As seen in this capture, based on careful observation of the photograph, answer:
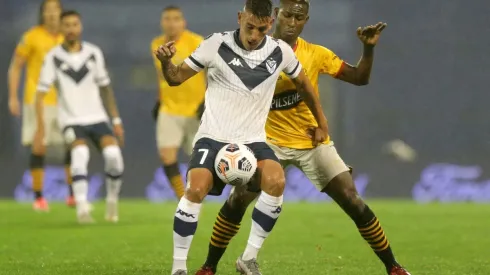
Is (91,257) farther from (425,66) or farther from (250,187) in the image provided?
(425,66)

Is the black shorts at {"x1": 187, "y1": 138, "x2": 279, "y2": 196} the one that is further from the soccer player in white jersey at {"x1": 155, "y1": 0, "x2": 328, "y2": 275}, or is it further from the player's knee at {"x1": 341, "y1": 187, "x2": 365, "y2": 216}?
the player's knee at {"x1": 341, "y1": 187, "x2": 365, "y2": 216}

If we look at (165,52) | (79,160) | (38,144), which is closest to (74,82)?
(79,160)

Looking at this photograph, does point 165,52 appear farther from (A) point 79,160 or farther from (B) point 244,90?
(A) point 79,160

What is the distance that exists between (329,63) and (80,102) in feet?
16.2

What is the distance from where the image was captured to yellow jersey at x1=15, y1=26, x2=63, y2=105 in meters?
14.5

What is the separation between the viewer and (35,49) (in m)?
14.6

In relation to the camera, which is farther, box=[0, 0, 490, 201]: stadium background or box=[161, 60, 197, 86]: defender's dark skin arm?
box=[0, 0, 490, 201]: stadium background

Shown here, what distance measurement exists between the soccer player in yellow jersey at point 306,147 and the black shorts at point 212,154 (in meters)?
0.39

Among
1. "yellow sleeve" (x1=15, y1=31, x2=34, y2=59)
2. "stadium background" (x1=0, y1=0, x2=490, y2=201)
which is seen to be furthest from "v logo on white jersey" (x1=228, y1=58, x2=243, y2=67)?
"stadium background" (x1=0, y1=0, x2=490, y2=201)

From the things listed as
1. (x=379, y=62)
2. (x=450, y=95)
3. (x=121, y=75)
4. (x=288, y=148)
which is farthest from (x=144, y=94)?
(x=288, y=148)

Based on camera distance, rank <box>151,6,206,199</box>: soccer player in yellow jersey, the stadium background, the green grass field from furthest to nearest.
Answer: the stadium background → <box>151,6,206,199</box>: soccer player in yellow jersey → the green grass field

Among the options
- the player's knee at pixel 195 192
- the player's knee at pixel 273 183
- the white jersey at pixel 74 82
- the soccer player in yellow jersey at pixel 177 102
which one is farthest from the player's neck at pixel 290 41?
the soccer player in yellow jersey at pixel 177 102

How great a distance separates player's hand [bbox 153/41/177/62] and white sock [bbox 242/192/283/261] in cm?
101

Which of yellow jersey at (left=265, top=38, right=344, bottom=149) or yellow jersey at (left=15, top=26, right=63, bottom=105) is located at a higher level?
yellow jersey at (left=265, top=38, right=344, bottom=149)
